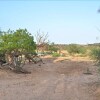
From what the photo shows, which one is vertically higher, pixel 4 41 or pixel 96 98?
pixel 4 41

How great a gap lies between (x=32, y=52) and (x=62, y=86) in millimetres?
10668

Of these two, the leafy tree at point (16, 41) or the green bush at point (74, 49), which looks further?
the green bush at point (74, 49)

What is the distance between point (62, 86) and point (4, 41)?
10.1m

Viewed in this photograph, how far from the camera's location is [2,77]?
22141 mm

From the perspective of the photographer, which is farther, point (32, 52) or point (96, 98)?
point (32, 52)

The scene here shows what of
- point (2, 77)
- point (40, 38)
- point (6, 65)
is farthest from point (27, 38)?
point (40, 38)

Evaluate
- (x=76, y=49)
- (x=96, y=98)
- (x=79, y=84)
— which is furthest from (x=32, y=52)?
(x=76, y=49)

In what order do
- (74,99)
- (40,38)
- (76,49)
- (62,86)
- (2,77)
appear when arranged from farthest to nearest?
1. (76,49)
2. (40,38)
3. (2,77)
4. (62,86)
5. (74,99)

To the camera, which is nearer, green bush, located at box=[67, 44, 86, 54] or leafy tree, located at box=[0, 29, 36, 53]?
leafy tree, located at box=[0, 29, 36, 53]

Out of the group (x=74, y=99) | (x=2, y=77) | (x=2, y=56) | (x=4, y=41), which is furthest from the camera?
(x=2, y=56)

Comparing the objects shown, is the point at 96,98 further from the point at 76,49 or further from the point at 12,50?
A: the point at 76,49

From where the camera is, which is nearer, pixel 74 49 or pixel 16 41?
pixel 16 41

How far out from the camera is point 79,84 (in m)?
18.0

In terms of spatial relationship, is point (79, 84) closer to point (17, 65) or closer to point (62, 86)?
point (62, 86)
